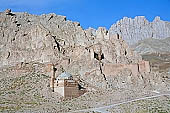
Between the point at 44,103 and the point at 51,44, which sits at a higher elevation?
the point at 51,44

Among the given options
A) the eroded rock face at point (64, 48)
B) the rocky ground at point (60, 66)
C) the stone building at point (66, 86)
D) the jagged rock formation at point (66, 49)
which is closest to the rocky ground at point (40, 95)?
the rocky ground at point (60, 66)

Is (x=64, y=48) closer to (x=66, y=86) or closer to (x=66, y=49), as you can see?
(x=66, y=49)

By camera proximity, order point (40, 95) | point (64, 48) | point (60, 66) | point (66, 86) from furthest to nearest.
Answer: point (64, 48), point (60, 66), point (40, 95), point (66, 86)

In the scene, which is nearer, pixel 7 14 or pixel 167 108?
pixel 167 108

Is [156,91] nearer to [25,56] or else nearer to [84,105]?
[84,105]

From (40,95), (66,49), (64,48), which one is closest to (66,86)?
(40,95)

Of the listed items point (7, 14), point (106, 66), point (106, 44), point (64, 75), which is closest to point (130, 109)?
point (64, 75)

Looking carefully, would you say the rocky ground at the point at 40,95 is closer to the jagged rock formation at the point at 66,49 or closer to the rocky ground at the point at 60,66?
the rocky ground at the point at 60,66

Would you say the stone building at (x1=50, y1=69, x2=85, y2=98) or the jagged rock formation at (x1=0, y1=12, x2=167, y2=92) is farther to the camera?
the jagged rock formation at (x1=0, y1=12, x2=167, y2=92)

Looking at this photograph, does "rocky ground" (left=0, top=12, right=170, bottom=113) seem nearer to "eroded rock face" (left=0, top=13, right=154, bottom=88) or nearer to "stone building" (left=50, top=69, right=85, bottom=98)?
"eroded rock face" (left=0, top=13, right=154, bottom=88)

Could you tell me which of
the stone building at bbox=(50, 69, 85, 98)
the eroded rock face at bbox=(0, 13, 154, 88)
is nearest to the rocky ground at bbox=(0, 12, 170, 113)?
the eroded rock face at bbox=(0, 13, 154, 88)

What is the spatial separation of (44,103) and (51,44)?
84.4ft

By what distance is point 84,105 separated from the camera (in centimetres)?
4912

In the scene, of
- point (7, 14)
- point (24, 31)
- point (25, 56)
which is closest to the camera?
point (25, 56)
